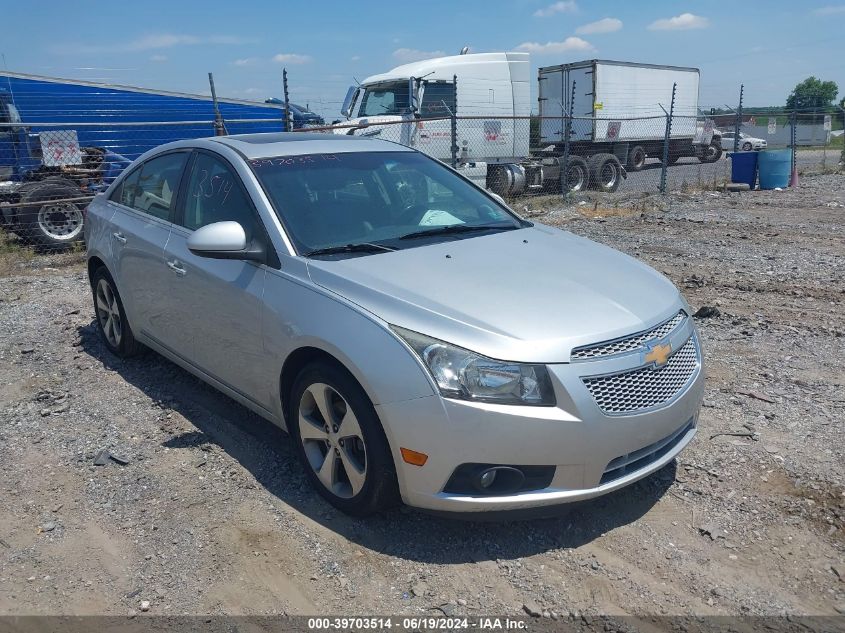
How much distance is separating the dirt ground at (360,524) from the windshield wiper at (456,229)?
4.62 feet

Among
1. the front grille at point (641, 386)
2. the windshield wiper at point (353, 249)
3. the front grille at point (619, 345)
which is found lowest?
the front grille at point (641, 386)

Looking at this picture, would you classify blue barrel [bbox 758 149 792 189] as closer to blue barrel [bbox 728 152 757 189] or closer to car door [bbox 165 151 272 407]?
blue barrel [bbox 728 152 757 189]

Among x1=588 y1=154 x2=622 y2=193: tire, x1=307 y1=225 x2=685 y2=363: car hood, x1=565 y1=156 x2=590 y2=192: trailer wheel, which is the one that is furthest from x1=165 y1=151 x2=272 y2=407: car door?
x1=588 y1=154 x2=622 y2=193: tire

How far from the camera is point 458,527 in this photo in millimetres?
3279

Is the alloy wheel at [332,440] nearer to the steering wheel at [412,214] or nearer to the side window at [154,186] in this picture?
the steering wheel at [412,214]

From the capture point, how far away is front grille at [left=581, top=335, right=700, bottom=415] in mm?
2873

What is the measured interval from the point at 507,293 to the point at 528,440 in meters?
0.70

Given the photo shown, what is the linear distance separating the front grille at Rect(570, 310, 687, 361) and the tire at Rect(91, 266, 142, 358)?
141 inches

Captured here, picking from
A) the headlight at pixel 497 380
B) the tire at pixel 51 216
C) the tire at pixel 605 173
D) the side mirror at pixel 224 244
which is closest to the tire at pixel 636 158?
the tire at pixel 605 173

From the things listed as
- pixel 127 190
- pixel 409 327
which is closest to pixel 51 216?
pixel 127 190

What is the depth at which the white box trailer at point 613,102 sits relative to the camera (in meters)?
22.1

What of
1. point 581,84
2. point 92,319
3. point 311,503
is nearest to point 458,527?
point 311,503

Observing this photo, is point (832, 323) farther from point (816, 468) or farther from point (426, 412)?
point (426, 412)

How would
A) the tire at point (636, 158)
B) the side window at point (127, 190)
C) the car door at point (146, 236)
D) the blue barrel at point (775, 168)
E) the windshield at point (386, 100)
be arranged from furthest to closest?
1. the tire at point (636, 158)
2. the blue barrel at point (775, 168)
3. the windshield at point (386, 100)
4. the side window at point (127, 190)
5. the car door at point (146, 236)
